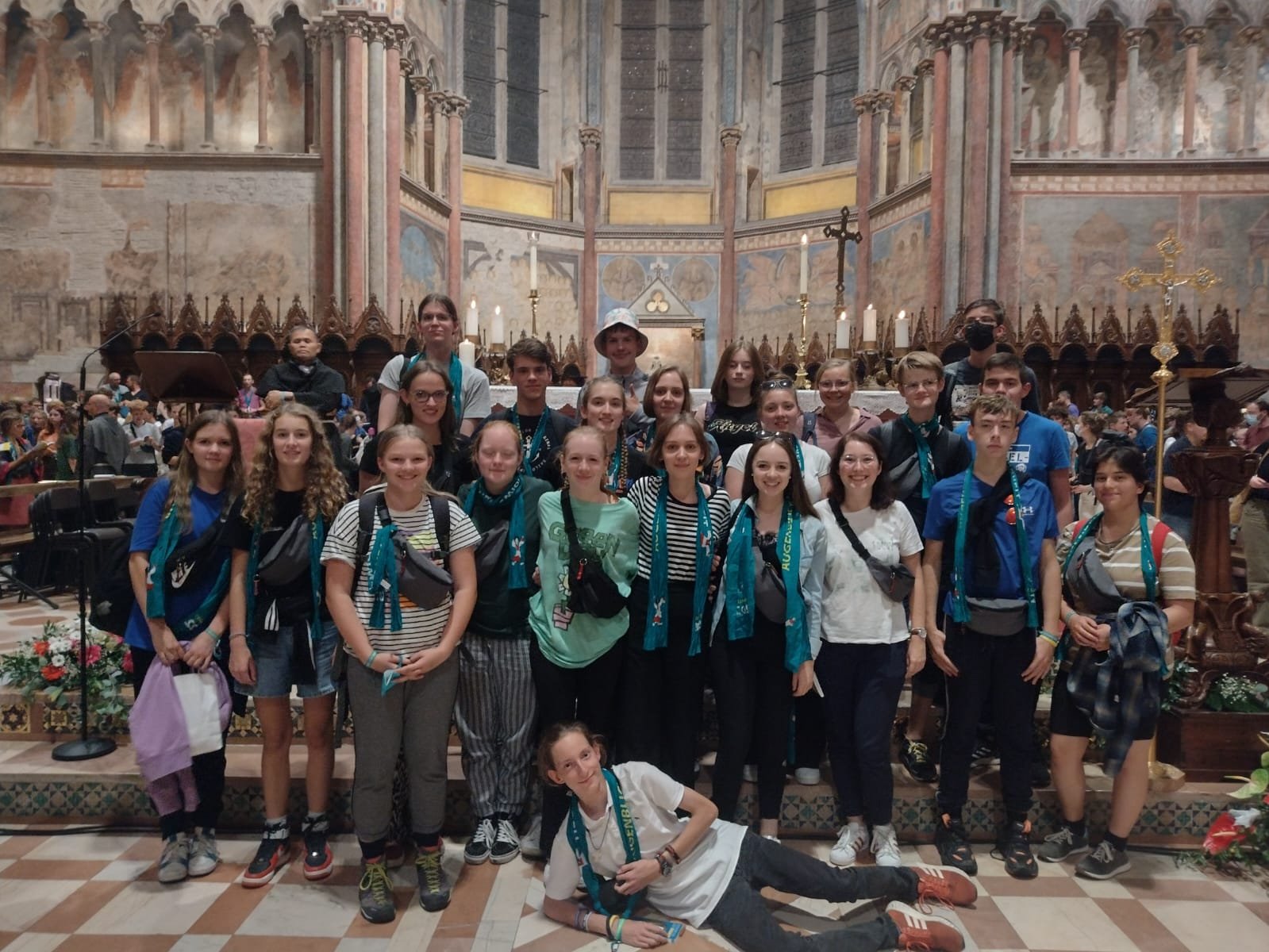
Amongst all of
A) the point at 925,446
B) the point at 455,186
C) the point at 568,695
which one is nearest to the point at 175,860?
the point at 568,695

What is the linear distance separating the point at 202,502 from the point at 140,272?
1216cm

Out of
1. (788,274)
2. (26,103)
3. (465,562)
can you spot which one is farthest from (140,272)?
(465,562)

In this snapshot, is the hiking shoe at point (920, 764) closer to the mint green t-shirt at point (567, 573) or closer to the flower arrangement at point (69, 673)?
the mint green t-shirt at point (567, 573)

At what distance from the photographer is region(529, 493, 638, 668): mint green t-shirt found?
3.44 meters

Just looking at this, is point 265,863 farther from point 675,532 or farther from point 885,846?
point 885,846

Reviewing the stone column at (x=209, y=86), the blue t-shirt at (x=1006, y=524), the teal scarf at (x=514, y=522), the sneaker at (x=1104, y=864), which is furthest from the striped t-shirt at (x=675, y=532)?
the stone column at (x=209, y=86)

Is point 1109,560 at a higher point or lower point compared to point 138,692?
higher

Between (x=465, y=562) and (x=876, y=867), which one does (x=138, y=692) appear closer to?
(x=465, y=562)

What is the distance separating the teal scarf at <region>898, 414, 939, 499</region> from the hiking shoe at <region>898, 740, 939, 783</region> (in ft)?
4.08

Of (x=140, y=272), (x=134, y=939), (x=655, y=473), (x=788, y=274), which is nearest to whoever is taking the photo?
(x=134, y=939)

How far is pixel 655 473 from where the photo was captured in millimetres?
3697

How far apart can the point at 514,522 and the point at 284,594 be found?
961 mm

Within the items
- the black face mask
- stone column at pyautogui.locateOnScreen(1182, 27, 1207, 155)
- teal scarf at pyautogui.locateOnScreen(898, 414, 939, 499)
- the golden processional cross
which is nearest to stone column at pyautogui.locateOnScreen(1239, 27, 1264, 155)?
stone column at pyautogui.locateOnScreen(1182, 27, 1207, 155)

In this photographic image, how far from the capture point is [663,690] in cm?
361
